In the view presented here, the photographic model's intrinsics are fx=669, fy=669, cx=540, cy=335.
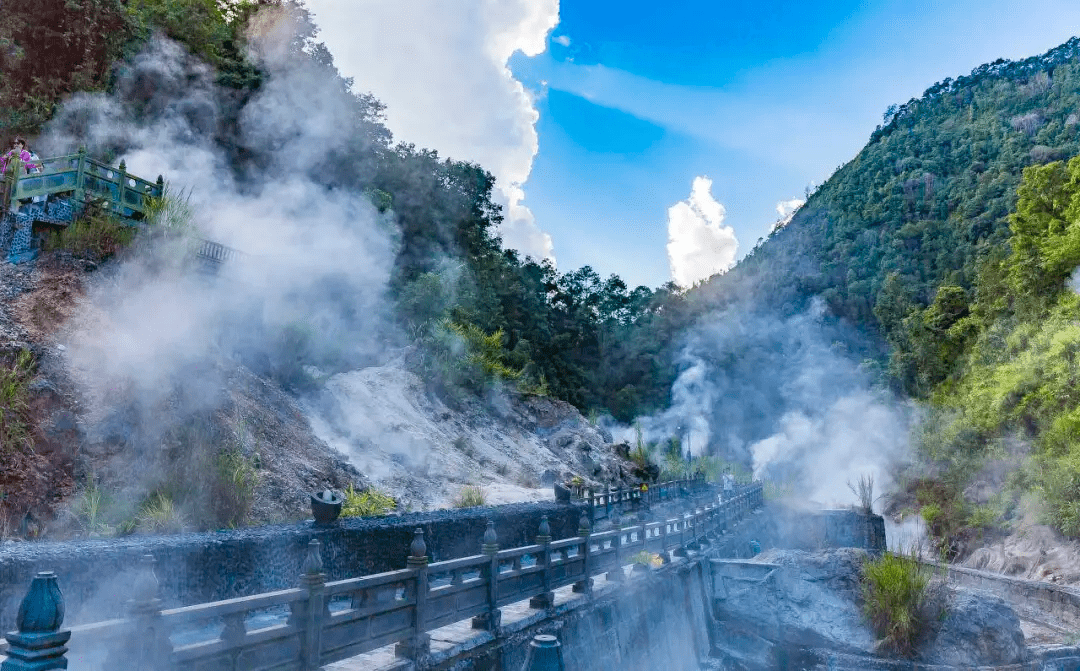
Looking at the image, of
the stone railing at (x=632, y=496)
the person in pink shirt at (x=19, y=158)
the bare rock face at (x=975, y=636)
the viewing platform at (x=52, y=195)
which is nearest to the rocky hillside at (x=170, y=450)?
the viewing platform at (x=52, y=195)

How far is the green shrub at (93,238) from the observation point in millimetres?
14273

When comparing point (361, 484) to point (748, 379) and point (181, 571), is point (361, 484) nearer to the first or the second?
point (181, 571)

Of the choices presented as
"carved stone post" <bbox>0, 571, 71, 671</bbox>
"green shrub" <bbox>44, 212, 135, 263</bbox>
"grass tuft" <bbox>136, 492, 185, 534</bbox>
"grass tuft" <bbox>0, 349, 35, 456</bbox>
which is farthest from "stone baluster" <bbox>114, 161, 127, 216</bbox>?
"carved stone post" <bbox>0, 571, 71, 671</bbox>

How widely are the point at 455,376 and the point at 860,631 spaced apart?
1793 centimetres

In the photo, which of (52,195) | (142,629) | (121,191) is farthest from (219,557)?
(121,191)

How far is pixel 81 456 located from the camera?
11.0 metres

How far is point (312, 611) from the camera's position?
5.07 meters

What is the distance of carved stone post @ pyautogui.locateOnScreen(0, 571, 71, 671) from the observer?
3168 millimetres

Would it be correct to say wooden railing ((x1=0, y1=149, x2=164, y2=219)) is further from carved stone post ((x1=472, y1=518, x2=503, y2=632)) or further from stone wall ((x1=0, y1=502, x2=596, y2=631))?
carved stone post ((x1=472, y1=518, x2=503, y2=632))

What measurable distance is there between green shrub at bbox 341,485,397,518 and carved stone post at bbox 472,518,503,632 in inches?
237

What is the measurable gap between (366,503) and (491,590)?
7.34m

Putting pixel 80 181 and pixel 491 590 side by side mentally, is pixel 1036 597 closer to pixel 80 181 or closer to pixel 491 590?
pixel 491 590

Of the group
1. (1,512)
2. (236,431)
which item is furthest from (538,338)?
(1,512)

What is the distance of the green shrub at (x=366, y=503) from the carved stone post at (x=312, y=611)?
7984 millimetres
